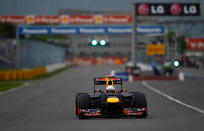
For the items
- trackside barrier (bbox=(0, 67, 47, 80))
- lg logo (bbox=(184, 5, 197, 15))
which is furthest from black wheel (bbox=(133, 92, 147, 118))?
trackside barrier (bbox=(0, 67, 47, 80))

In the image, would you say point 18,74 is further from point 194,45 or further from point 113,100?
point 194,45

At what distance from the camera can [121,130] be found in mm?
9484

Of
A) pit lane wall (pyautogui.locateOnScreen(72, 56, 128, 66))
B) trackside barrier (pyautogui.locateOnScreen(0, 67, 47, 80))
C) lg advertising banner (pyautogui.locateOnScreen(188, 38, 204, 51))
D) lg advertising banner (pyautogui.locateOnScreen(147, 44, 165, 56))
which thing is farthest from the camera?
pit lane wall (pyautogui.locateOnScreen(72, 56, 128, 66))

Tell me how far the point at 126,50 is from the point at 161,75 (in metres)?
85.2

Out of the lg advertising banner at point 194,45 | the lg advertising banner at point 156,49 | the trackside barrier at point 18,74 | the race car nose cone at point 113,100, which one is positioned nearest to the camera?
the race car nose cone at point 113,100

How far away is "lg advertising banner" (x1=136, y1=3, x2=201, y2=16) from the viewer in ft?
130

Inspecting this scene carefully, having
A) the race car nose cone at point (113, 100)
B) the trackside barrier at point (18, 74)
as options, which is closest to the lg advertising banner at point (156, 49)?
the trackside barrier at point (18, 74)

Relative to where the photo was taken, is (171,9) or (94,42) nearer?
(94,42)

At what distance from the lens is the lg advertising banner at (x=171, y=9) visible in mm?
39656

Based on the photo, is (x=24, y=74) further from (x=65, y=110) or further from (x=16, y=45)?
(x=65, y=110)

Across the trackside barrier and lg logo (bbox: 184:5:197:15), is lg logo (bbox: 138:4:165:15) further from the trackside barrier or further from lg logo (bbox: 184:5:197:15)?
the trackside barrier

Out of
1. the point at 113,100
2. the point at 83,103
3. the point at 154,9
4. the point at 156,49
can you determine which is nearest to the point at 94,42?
the point at 83,103

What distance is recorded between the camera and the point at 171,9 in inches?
1569

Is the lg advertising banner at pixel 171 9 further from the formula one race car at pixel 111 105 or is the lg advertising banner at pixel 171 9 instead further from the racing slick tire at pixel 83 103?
the racing slick tire at pixel 83 103
